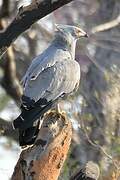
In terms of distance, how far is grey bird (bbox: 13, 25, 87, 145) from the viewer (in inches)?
173

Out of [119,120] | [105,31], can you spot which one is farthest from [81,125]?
[105,31]

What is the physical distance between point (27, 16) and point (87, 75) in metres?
6.05

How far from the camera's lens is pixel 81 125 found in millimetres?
7871

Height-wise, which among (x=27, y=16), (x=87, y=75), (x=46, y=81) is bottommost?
(x=87, y=75)

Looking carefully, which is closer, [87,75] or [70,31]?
[70,31]

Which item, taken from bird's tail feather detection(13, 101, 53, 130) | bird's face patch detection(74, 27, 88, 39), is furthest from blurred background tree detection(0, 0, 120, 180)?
bird's tail feather detection(13, 101, 53, 130)

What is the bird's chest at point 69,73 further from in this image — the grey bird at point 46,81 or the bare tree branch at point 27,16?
the bare tree branch at point 27,16

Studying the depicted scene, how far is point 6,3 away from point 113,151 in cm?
183

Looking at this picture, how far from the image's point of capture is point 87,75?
10508mm

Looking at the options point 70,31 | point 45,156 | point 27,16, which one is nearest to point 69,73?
point 70,31

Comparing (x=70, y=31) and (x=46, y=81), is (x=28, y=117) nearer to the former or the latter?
(x=46, y=81)

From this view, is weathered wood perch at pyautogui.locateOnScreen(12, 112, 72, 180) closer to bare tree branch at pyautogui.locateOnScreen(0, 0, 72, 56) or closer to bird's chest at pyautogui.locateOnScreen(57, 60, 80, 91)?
bare tree branch at pyautogui.locateOnScreen(0, 0, 72, 56)

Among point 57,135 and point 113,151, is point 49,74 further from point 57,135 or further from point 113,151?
point 113,151

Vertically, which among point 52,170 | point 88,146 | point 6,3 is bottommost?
point 88,146
